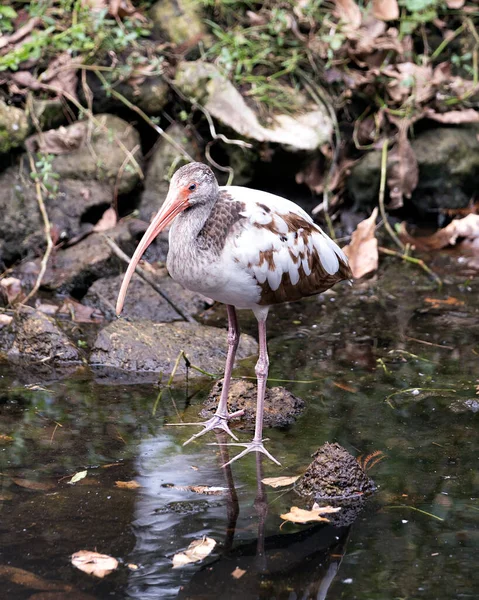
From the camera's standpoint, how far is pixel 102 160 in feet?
27.6

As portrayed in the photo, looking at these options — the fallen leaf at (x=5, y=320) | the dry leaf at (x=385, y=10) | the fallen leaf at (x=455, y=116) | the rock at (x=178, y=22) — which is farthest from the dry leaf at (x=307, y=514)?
the dry leaf at (x=385, y=10)

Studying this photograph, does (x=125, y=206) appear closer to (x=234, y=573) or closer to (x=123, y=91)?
(x=123, y=91)

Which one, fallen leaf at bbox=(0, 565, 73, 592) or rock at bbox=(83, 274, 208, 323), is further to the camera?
rock at bbox=(83, 274, 208, 323)

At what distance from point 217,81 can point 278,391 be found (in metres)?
4.24

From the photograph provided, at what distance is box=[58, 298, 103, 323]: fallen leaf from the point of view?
7.12 m

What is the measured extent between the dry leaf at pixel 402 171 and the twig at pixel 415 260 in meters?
0.70

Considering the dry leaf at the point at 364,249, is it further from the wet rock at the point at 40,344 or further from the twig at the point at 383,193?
the wet rock at the point at 40,344

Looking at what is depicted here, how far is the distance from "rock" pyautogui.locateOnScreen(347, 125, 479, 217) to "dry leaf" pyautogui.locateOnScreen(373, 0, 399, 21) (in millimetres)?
1324

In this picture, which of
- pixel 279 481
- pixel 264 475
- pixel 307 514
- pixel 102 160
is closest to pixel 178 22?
pixel 102 160

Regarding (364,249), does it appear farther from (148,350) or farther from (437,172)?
(437,172)

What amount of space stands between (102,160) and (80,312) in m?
1.89

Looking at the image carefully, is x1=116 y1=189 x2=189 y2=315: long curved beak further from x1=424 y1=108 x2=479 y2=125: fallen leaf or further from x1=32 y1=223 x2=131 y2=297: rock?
x1=424 y1=108 x2=479 y2=125: fallen leaf

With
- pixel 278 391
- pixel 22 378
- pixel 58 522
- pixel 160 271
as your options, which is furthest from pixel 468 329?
pixel 58 522

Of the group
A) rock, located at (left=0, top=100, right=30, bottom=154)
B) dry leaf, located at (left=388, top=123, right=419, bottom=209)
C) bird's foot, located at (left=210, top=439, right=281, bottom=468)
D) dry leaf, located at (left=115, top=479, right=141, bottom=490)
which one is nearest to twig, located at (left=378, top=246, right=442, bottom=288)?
dry leaf, located at (left=388, top=123, right=419, bottom=209)
